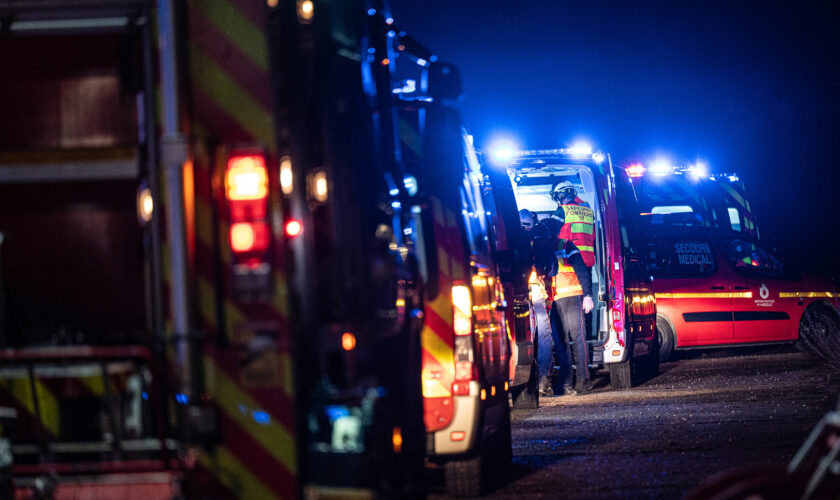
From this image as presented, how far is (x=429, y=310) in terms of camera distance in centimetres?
701

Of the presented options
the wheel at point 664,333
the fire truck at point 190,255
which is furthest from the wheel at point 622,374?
the fire truck at point 190,255

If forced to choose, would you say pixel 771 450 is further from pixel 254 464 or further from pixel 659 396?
pixel 254 464

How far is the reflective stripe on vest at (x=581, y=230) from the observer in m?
12.8

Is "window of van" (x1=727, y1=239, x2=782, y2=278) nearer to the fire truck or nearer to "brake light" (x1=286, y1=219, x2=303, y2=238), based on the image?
the fire truck

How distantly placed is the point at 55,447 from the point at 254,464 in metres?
0.80

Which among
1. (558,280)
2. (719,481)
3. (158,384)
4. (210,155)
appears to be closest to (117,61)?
(210,155)

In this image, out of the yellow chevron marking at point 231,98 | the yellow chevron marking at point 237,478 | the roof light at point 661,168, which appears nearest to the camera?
the yellow chevron marking at point 237,478

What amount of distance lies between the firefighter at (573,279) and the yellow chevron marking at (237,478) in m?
8.66

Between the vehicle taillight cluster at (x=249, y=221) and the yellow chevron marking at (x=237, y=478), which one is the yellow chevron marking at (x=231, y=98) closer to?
the vehicle taillight cluster at (x=249, y=221)

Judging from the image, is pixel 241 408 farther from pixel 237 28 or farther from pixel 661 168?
pixel 661 168

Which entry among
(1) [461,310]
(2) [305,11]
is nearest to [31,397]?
(2) [305,11]

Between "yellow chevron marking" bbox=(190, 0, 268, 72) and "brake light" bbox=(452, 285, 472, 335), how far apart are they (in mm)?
3232

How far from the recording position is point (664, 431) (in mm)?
9781

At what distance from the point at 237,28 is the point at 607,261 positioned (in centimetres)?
922
